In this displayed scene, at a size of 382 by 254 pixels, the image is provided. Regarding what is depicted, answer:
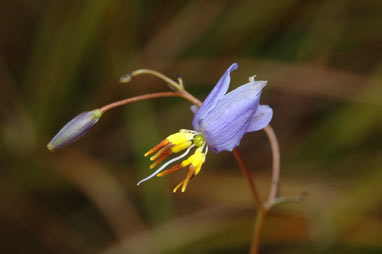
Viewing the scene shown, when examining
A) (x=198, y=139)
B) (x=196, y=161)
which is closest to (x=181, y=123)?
(x=198, y=139)

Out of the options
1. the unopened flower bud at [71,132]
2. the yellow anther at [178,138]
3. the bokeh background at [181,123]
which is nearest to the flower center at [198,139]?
the yellow anther at [178,138]

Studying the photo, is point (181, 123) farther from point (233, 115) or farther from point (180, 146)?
point (233, 115)

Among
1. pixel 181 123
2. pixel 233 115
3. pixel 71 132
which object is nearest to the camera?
pixel 233 115

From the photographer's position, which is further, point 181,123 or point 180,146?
point 181,123

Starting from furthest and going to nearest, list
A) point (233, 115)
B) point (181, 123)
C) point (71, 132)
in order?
point (181, 123) → point (71, 132) → point (233, 115)

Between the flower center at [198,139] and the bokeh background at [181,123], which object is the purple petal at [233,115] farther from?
the bokeh background at [181,123]

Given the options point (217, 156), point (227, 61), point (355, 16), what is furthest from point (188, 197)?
point (355, 16)

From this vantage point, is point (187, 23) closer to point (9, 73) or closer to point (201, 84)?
point (201, 84)

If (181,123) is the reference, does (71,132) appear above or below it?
above
